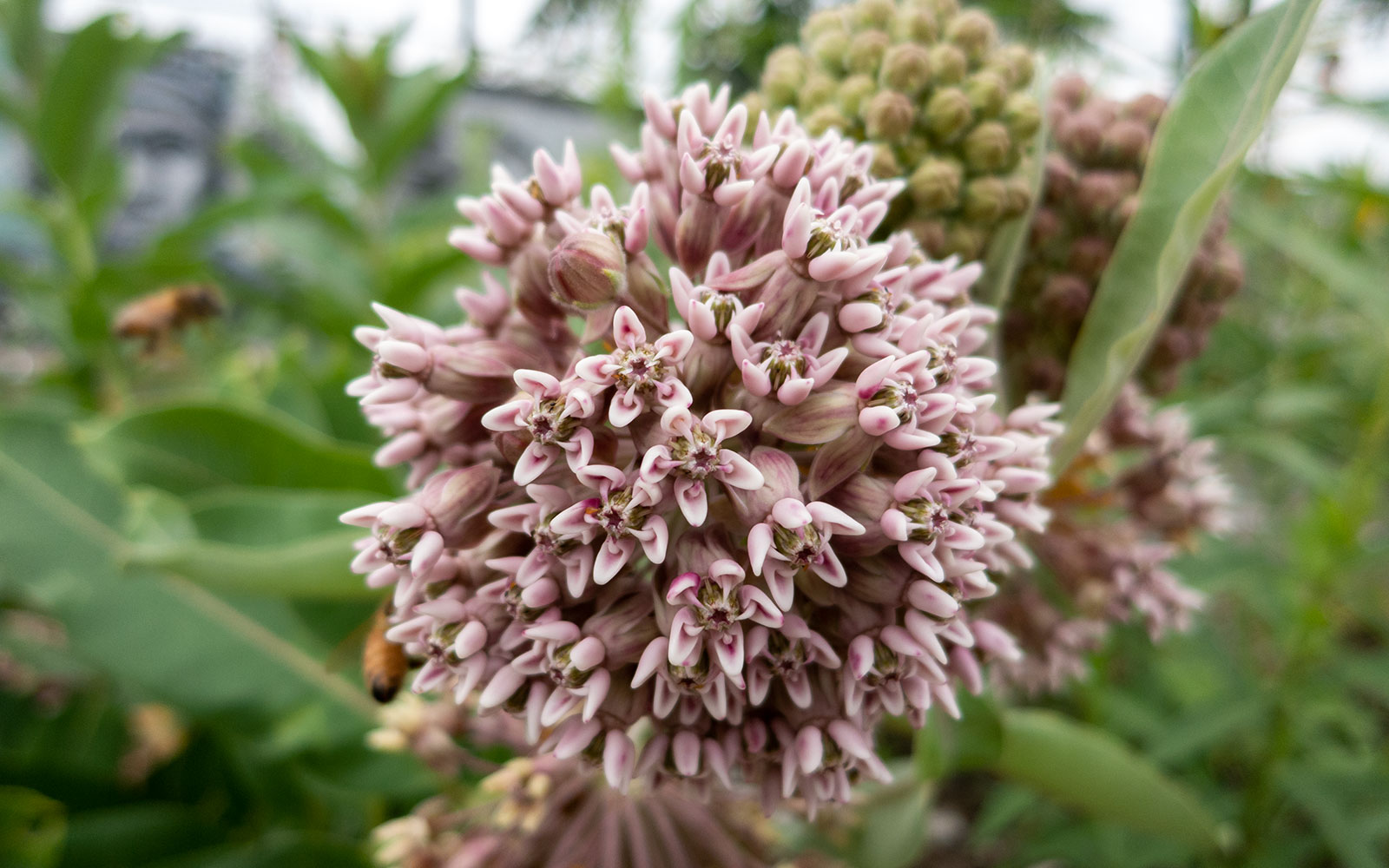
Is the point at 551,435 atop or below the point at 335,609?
atop

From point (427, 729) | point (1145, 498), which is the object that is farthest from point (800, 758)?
point (1145, 498)

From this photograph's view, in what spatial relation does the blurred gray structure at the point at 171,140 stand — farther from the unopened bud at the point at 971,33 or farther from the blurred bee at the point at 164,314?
the unopened bud at the point at 971,33

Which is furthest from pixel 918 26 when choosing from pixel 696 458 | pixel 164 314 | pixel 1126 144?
pixel 164 314

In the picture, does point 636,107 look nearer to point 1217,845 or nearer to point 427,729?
point 427,729

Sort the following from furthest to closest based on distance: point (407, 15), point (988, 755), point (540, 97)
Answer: point (540, 97)
point (407, 15)
point (988, 755)

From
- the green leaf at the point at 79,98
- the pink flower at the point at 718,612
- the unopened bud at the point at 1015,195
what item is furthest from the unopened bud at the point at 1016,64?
the green leaf at the point at 79,98

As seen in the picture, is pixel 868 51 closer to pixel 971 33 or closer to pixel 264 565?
pixel 971 33

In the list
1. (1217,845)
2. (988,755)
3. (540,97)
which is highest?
(988,755)
